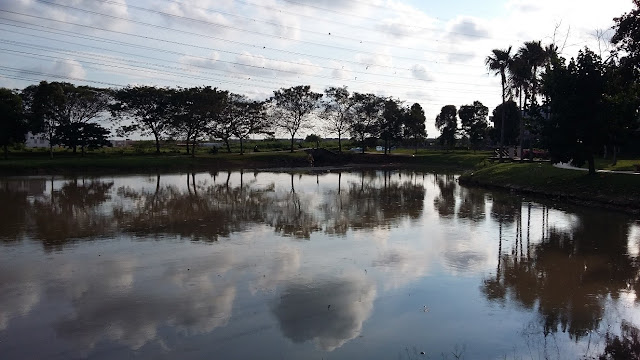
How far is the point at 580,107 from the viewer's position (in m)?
30.3

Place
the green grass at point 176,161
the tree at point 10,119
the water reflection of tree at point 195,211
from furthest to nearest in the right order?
the tree at point 10,119 < the green grass at point 176,161 < the water reflection of tree at point 195,211

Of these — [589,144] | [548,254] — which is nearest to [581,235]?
[548,254]

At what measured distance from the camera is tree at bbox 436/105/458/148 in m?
98.0

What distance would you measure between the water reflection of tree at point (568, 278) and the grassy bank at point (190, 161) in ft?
171

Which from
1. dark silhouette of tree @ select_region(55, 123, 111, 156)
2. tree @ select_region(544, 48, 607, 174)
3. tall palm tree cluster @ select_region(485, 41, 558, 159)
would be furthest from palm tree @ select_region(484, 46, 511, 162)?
dark silhouette of tree @ select_region(55, 123, 111, 156)

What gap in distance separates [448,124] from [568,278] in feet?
309

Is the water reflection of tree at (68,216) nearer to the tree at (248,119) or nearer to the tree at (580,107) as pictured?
the tree at (580,107)

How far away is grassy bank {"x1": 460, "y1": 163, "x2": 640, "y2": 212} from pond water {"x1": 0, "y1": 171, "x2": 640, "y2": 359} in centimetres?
317

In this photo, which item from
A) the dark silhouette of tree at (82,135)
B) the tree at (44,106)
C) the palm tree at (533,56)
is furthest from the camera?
the dark silhouette of tree at (82,135)

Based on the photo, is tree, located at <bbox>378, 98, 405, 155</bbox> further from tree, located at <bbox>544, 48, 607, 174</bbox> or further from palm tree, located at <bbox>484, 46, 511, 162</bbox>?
tree, located at <bbox>544, 48, 607, 174</bbox>

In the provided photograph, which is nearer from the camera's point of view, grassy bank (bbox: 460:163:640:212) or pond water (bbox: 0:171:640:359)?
pond water (bbox: 0:171:640:359)

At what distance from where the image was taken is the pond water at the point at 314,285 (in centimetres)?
884

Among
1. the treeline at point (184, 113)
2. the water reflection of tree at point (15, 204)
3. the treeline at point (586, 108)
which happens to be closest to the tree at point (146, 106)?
the treeline at point (184, 113)

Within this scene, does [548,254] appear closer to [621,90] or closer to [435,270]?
[435,270]
